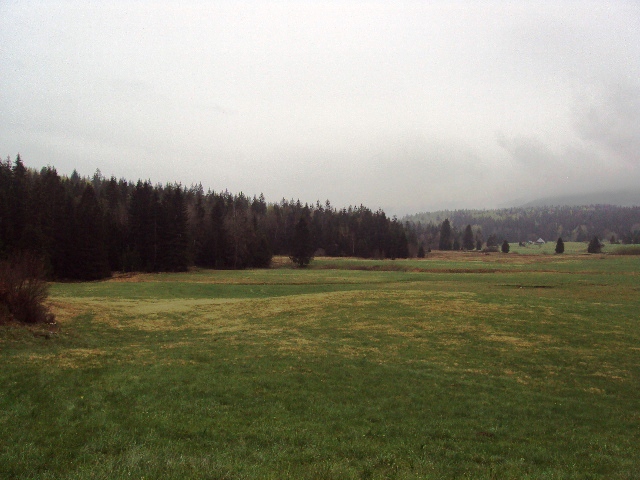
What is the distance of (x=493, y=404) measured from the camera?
12648 millimetres

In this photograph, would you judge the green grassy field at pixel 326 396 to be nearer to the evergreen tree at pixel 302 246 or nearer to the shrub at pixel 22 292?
the shrub at pixel 22 292

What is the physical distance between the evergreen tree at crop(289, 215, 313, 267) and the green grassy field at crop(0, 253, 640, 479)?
225ft

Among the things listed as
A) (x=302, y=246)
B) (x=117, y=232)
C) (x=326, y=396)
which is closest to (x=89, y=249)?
(x=117, y=232)

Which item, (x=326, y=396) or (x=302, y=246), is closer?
(x=326, y=396)

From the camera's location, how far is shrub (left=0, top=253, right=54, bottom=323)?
791 inches

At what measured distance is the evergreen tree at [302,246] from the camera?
96.0 metres

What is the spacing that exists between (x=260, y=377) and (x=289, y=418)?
3893mm

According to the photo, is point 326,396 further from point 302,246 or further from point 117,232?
point 302,246

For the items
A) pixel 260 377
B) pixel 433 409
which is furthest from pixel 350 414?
pixel 260 377

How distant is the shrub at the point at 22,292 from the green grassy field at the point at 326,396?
1.98 meters

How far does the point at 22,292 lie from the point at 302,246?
76.2m

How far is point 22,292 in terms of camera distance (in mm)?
20719

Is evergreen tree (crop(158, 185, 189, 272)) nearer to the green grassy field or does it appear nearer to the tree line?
the tree line

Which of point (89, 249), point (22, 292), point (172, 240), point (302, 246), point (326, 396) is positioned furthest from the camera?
point (302, 246)
